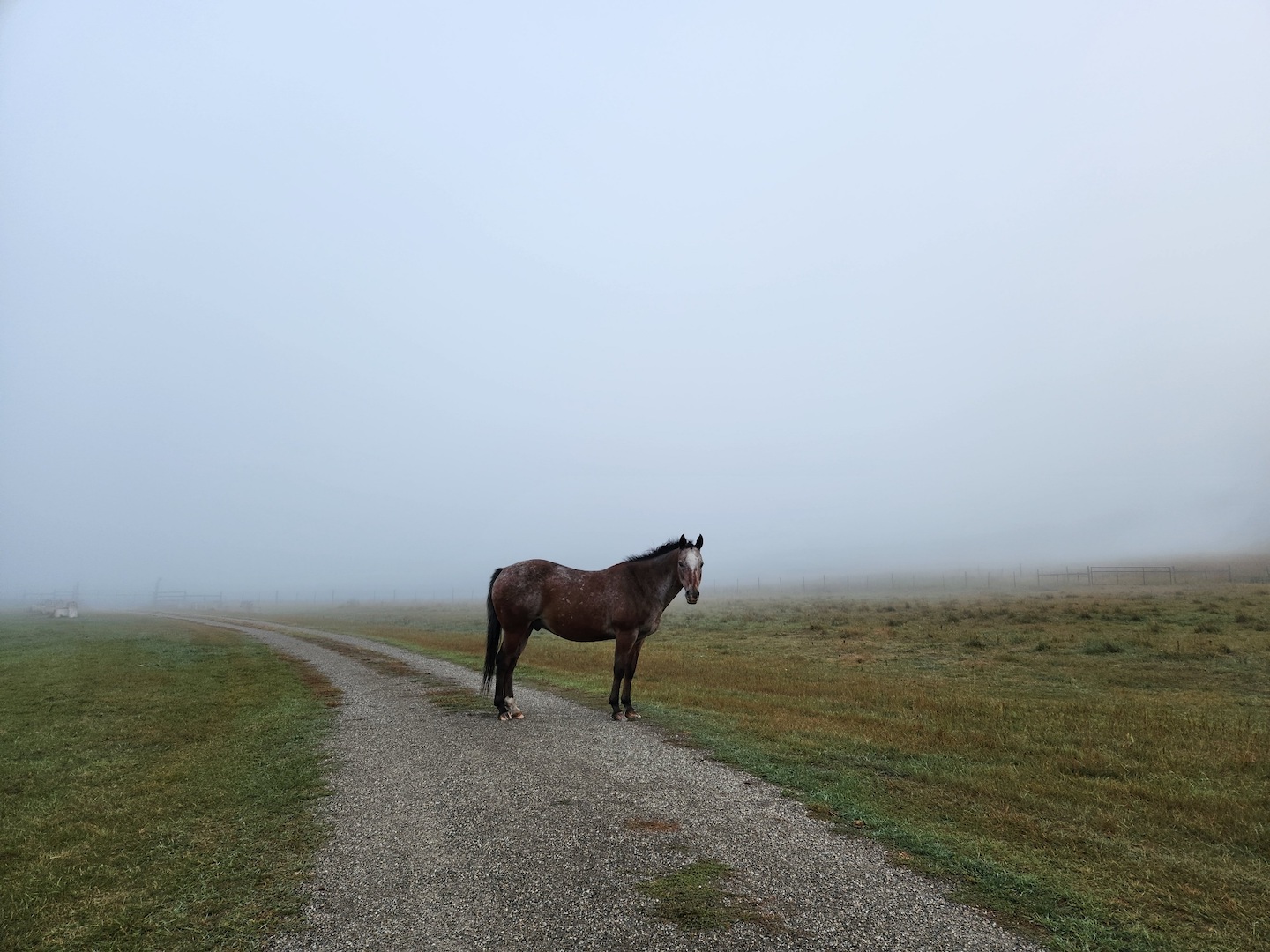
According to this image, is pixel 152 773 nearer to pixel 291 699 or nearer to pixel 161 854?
pixel 161 854

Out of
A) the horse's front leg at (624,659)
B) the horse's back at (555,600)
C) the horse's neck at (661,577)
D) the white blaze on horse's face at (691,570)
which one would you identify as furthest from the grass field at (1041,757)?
the white blaze on horse's face at (691,570)

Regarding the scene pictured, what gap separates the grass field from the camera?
5.83 meters

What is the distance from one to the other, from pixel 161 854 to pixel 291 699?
10575 mm

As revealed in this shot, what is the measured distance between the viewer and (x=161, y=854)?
6859 millimetres

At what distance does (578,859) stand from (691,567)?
7.33 meters

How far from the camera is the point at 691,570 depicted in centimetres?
1316

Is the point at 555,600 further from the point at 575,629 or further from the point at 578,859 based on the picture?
the point at 578,859

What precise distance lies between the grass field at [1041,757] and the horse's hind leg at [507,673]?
2.57 meters

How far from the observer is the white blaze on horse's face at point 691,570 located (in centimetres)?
1294

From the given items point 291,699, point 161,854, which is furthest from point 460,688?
point 161,854

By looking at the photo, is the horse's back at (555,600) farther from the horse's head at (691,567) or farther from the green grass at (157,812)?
the green grass at (157,812)

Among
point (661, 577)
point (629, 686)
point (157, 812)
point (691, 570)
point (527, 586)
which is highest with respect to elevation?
point (691, 570)

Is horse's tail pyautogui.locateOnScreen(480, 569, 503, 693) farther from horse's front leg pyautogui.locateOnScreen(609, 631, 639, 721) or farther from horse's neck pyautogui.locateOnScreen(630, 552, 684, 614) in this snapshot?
horse's neck pyautogui.locateOnScreen(630, 552, 684, 614)

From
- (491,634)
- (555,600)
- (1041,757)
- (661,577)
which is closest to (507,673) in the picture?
(491,634)
